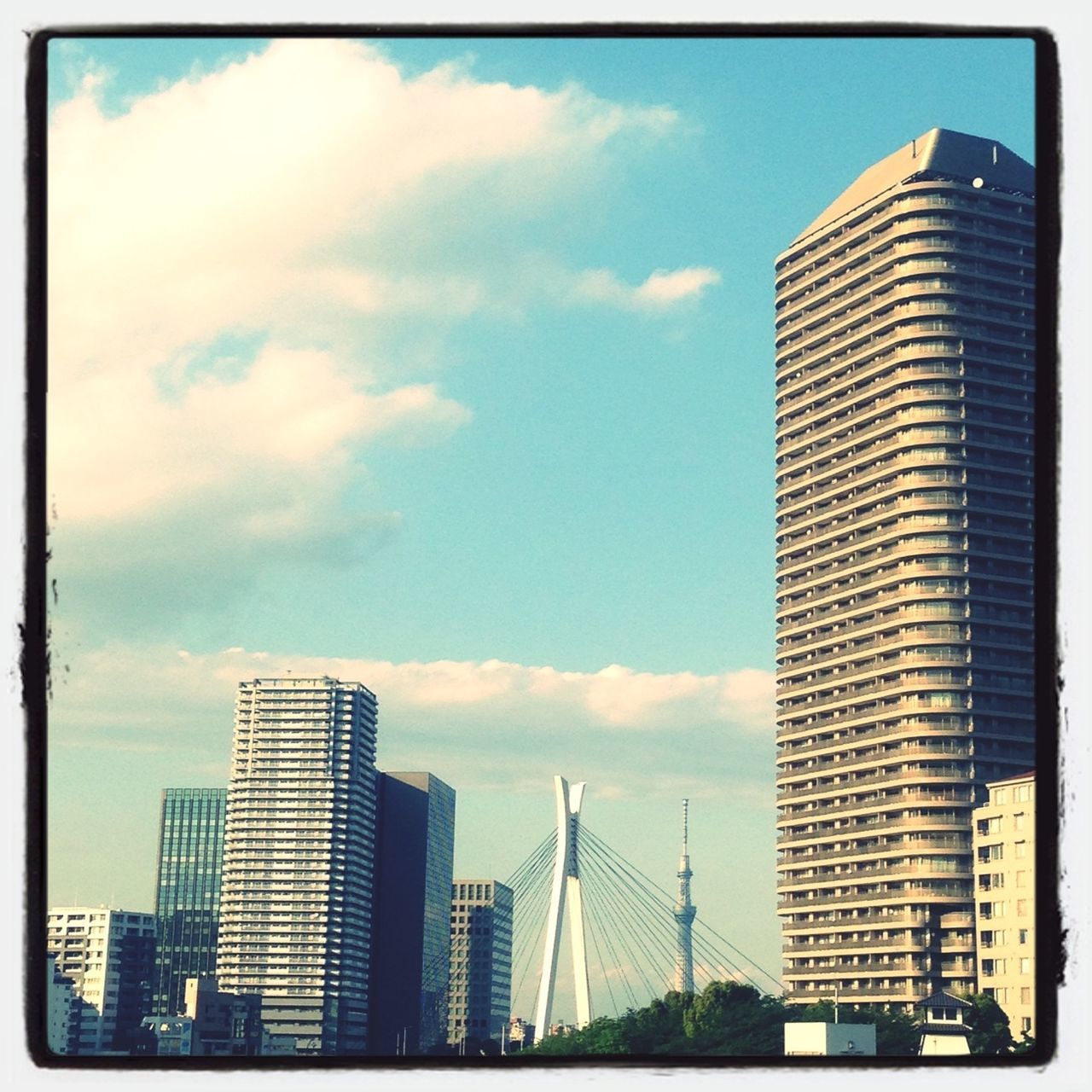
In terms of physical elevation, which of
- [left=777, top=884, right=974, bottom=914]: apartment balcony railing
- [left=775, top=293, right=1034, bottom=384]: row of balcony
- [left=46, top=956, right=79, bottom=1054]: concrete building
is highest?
[left=775, top=293, right=1034, bottom=384]: row of balcony

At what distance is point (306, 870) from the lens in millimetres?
102688

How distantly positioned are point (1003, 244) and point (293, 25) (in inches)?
2999

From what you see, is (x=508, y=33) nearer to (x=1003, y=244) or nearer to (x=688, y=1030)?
(x=688, y=1030)

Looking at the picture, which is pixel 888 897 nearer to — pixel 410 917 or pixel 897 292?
pixel 897 292

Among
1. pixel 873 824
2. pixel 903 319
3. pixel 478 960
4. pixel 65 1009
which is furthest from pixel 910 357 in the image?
pixel 65 1009

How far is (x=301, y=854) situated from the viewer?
103062 millimetres

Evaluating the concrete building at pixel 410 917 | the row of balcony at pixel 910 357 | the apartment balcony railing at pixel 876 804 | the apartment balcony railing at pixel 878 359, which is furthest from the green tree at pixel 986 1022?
the concrete building at pixel 410 917

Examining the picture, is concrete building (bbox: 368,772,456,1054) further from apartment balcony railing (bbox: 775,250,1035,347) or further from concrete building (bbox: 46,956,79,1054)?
apartment balcony railing (bbox: 775,250,1035,347)

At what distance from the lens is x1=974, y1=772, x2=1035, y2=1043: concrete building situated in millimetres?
54375

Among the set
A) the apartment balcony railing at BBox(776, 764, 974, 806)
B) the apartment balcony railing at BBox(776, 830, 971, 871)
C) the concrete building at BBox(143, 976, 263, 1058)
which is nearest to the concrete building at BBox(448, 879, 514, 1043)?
the concrete building at BBox(143, 976, 263, 1058)

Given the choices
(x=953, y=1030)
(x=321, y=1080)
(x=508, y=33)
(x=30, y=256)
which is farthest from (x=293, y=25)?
(x=953, y=1030)

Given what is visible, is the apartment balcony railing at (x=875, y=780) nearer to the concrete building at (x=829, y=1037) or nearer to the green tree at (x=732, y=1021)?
the green tree at (x=732, y=1021)

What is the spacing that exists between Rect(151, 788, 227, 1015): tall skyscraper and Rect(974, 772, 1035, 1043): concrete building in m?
56.6

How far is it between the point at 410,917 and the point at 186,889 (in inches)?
874
